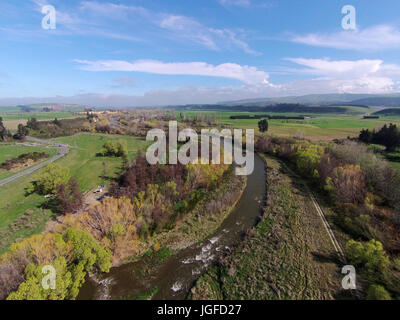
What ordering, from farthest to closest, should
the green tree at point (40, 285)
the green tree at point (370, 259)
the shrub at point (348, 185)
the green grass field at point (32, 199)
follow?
1. the shrub at point (348, 185)
2. the green grass field at point (32, 199)
3. the green tree at point (370, 259)
4. the green tree at point (40, 285)

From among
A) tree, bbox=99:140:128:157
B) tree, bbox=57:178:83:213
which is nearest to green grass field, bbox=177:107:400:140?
tree, bbox=99:140:128:157

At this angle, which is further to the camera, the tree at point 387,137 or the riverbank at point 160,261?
the tree at point 387,137

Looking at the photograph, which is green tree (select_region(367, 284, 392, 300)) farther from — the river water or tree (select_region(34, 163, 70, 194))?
tree (select_region(34, 163, 70, 194))

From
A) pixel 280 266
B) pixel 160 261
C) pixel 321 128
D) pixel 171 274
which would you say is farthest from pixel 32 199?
pixel 321 128

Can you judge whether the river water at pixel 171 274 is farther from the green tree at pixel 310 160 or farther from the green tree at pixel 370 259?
the green tree at pixel 310 160

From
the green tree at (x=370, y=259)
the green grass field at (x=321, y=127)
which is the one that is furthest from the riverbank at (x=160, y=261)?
the green grass field at (x=321, y=127)

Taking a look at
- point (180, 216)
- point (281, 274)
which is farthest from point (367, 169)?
point (180, 216)
